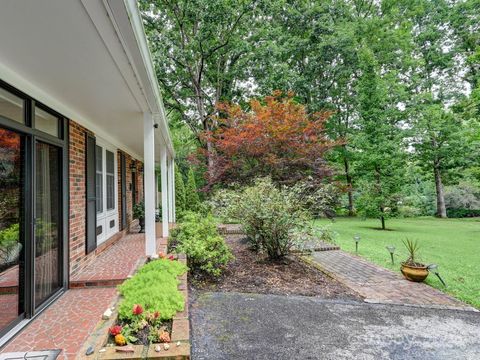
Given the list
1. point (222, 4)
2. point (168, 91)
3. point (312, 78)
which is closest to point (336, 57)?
point (312, 78)

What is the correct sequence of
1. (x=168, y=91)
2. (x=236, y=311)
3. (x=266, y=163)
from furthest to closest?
(x=168, y=91), (x=266, y=163), (x=236, y=311)

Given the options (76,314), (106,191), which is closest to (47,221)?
(76,314)

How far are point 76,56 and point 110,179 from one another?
4.48 m

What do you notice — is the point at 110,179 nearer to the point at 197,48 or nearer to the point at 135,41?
the point at 135,41

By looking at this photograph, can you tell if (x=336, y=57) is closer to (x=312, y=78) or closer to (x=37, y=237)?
(x=312, y=78)

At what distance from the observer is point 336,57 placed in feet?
54.9

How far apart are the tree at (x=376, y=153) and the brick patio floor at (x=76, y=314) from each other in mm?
9946

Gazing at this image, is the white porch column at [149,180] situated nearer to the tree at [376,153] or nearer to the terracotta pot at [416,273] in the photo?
the terracotta pot at [416,273]

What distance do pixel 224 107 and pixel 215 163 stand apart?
308cm

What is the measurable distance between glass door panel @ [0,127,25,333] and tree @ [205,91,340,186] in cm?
706

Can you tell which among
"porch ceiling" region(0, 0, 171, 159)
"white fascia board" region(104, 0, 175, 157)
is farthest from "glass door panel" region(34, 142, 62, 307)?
"white fascia board" region(104, 0, 175, 157)

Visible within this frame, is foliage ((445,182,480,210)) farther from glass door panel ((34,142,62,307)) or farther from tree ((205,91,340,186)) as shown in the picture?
glass door panel ((34,142,62,307))

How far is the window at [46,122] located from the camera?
3.19 m

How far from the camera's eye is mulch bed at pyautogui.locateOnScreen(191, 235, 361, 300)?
4246mm
